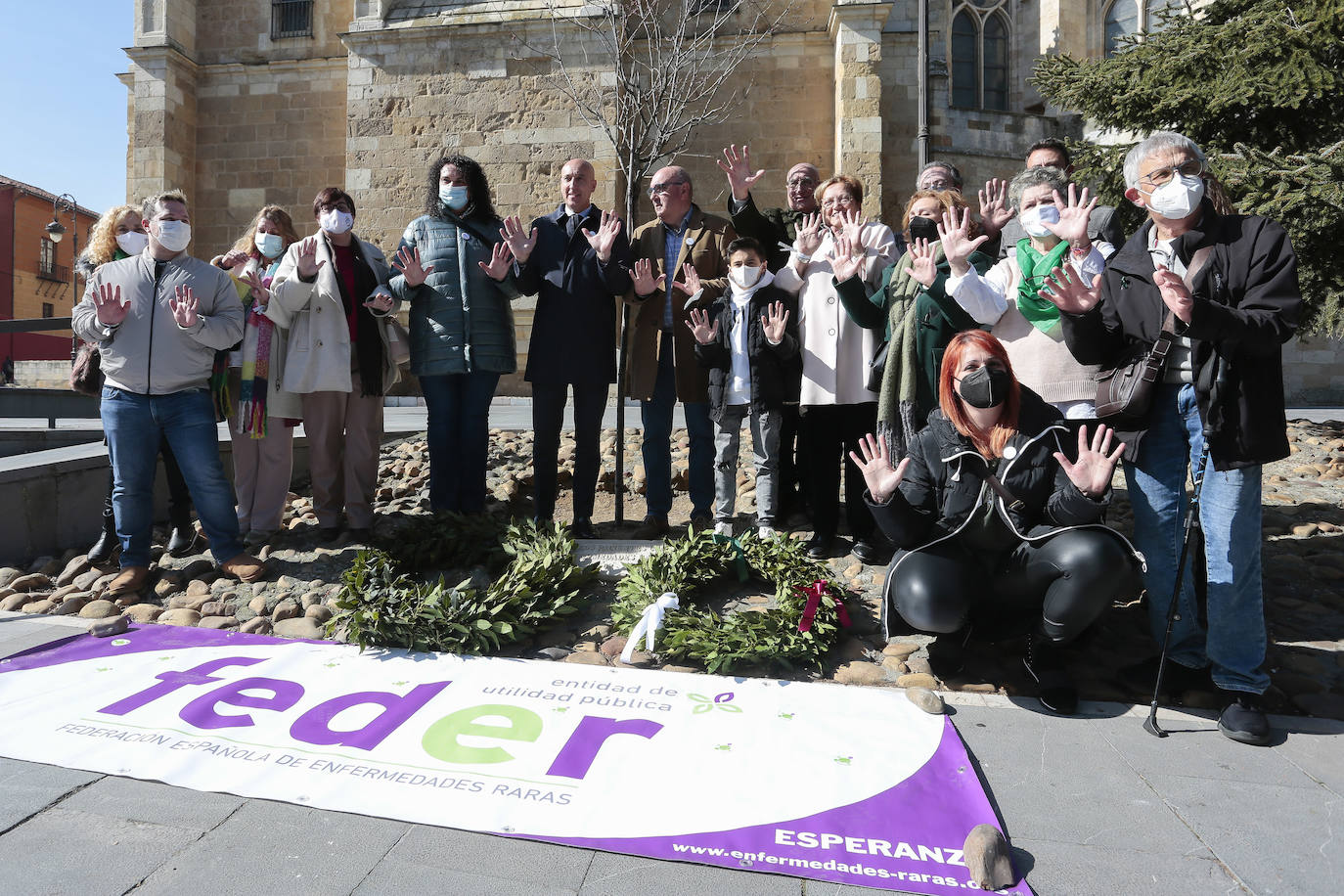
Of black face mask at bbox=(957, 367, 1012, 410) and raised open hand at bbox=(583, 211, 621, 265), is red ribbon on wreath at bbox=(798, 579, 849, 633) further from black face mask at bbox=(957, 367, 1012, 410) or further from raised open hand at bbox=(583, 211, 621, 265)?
raised open hand at bbox=(583, 211, 621, 265)

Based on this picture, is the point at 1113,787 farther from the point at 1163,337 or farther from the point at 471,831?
the point at 471,831

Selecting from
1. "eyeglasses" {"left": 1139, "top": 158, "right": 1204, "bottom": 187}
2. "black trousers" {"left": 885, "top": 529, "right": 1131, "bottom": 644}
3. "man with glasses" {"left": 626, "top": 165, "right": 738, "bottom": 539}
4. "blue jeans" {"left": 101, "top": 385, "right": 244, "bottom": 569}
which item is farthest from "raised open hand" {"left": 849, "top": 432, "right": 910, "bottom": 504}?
A: "blue jeans" {"left": 101, "top": 385, "right": 244, "bottom": 569}

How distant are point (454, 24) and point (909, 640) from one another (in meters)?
13.2

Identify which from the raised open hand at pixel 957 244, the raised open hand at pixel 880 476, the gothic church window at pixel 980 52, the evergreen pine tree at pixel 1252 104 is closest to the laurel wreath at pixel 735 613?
the raised open hand at pixel 880 476

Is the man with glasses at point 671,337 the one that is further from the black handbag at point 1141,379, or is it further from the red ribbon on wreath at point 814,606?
the black handbag at point 1141,379

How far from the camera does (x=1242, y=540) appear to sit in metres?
2.89

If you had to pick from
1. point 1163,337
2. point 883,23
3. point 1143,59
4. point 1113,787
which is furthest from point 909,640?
point 883,23

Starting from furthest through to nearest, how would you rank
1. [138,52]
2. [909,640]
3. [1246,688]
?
[138,52] < [909,640] < [1246,688]

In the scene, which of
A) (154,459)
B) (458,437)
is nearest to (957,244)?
(458,437)

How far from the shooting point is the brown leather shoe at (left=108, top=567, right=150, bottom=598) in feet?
14.1

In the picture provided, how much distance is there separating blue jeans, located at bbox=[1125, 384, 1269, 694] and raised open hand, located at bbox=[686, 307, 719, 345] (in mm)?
2142

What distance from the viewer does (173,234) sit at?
4293 mm

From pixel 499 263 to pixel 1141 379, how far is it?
10.5 ft

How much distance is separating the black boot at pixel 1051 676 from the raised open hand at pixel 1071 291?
125cm
